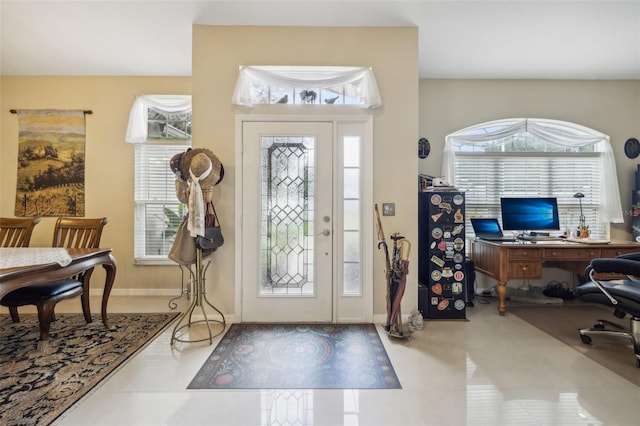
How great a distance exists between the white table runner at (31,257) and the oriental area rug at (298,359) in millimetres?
1439

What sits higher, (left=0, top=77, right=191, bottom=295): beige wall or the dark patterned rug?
(left=0, top=77, right=191, bottom=295): beige wall

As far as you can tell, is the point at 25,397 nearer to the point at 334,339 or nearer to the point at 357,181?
the point at 334,339

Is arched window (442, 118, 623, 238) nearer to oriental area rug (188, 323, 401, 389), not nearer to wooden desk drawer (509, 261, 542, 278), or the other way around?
wooden desk drawer (509, 261, 542, 278)

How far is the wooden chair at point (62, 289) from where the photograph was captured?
2.38 metres

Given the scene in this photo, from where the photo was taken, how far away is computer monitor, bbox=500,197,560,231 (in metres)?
3.60

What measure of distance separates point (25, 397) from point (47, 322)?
29.7 inches

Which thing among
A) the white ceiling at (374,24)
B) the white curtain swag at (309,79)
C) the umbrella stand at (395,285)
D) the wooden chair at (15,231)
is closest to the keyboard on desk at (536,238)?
the umbrella stand at (395,285)

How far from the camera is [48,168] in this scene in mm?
3986

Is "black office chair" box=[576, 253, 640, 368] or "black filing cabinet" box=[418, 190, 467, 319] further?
"black filing cabinet" box=[418, 190, 467, 319]

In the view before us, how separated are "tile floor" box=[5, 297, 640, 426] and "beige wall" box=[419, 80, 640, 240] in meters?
2.46

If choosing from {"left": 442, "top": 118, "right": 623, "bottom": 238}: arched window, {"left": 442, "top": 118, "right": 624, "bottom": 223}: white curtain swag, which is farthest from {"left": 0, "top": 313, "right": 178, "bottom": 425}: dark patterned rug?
{"left": 442, "top": 118, "right": 623, "bottom": 238}: arched window

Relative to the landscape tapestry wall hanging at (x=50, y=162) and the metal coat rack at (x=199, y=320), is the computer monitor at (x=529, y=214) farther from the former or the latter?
the landscape tapestry wall hanging at (x=50, y=162)

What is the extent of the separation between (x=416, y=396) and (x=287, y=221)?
1.86m

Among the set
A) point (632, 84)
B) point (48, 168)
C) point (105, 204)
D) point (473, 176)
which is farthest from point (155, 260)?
point (632, 84)
